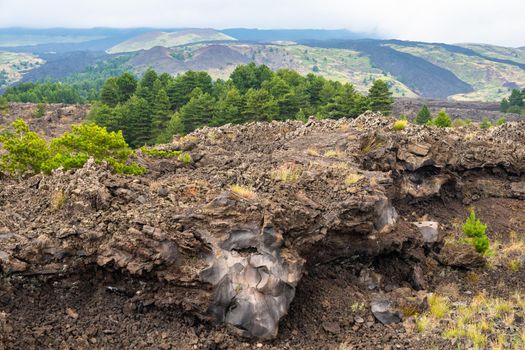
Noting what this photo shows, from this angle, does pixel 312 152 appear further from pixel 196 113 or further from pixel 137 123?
pixel 137 123

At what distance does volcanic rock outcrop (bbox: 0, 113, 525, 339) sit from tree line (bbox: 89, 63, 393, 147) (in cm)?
3408

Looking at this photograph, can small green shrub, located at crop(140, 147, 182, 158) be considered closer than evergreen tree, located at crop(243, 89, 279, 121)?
Yes

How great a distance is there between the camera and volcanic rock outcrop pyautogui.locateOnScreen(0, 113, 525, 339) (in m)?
12.6

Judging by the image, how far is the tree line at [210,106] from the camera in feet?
181

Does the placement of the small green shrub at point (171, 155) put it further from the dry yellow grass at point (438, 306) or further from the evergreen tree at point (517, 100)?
the evergreen tree at point (517, 100)

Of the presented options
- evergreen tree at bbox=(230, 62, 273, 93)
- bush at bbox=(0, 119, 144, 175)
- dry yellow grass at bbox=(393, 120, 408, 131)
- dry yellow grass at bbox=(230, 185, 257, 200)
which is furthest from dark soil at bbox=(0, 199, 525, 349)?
evergreen tree at bbox=(230, 62, 273, 93)

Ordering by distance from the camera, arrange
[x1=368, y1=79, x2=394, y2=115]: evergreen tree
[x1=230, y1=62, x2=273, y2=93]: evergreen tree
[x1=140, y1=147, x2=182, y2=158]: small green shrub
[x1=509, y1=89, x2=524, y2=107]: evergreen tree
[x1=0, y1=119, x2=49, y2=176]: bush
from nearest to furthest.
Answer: [x1=0, y1=119, x2=49, y2=176]: bush < [x1=140, y1=147, x2=182, y2=158]: small green shrub < [x1=368, y1=79, x2=394, y2=115]: evergreen tree < [x1=230, y1=62, x2=273, y2=93]: evergreen tree < [x1=509, y1=89, x2=524, y2=107]: evergreen tree

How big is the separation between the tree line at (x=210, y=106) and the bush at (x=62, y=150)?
28.0 meters

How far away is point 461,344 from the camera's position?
42.1ft

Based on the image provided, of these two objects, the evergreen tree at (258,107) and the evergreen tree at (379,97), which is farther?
the evergreen tree at (379,97)

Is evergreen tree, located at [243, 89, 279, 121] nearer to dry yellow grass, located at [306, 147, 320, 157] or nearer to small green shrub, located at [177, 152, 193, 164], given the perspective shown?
small green shrub, located at [177, 152, 193, 164]

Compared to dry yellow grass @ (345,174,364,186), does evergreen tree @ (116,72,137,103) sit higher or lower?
lower

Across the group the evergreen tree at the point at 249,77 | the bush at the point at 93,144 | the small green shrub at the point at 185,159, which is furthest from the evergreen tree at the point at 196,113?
the bush at the point at 93,144

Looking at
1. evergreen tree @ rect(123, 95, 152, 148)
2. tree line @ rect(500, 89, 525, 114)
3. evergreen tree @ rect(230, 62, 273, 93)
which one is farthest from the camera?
tree line @ rect(500, 89, 525, 114)
